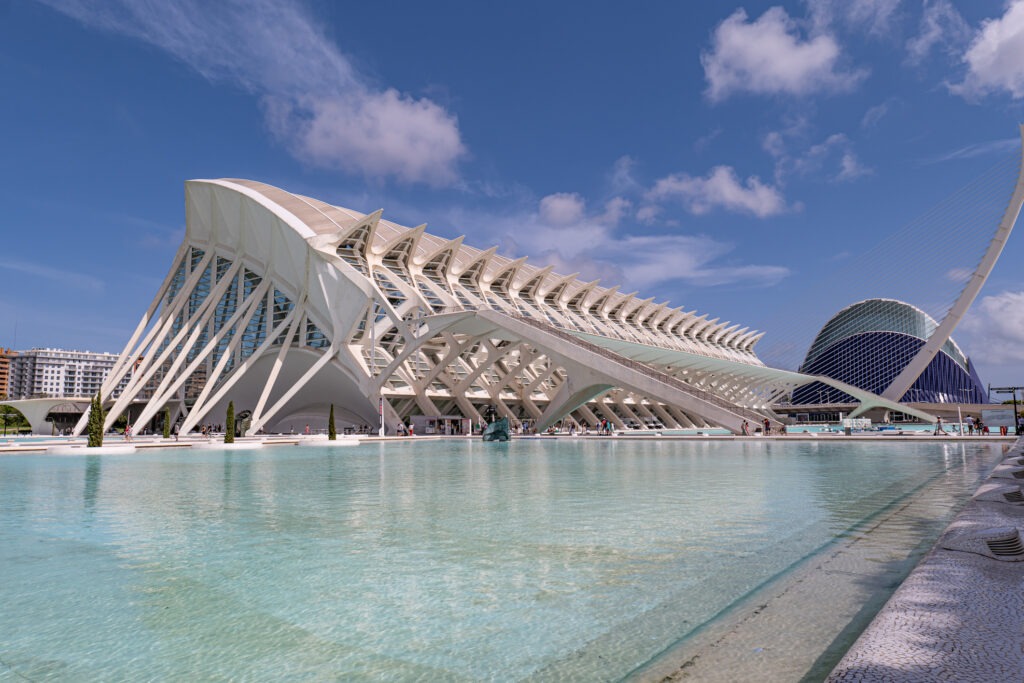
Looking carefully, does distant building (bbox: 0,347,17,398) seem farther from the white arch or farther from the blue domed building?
the white arch

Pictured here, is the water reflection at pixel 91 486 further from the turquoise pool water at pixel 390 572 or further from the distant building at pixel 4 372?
the distant building at pixel 4 372

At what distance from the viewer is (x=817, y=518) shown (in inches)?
262

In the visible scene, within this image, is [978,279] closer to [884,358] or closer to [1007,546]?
[1007,546]

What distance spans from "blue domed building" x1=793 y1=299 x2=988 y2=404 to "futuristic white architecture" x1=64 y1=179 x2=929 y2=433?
24.6 metres

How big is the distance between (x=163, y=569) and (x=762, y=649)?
413cm

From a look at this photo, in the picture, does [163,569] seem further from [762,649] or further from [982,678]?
[982,678]

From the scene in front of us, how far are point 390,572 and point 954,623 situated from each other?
3.41 m

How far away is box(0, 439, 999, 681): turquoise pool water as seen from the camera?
3.04 metres

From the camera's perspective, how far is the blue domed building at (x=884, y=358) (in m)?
72.7

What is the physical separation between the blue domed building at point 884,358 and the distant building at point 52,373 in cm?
13168

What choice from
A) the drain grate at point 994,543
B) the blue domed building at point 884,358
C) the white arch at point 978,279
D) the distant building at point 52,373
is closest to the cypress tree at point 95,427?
the drain grate at point 994,543

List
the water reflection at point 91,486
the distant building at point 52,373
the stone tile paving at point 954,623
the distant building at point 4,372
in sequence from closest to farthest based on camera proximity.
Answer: the stone tile paving at point 954,623
the water reflection at point 91,486
the distant building at point 4,372
the distant building at point 52,373

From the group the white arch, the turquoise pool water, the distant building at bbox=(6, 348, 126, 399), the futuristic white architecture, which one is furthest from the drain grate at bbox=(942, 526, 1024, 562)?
the distant building at bbox=(6, 348, 126, 399)

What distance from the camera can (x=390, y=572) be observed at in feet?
15.2
